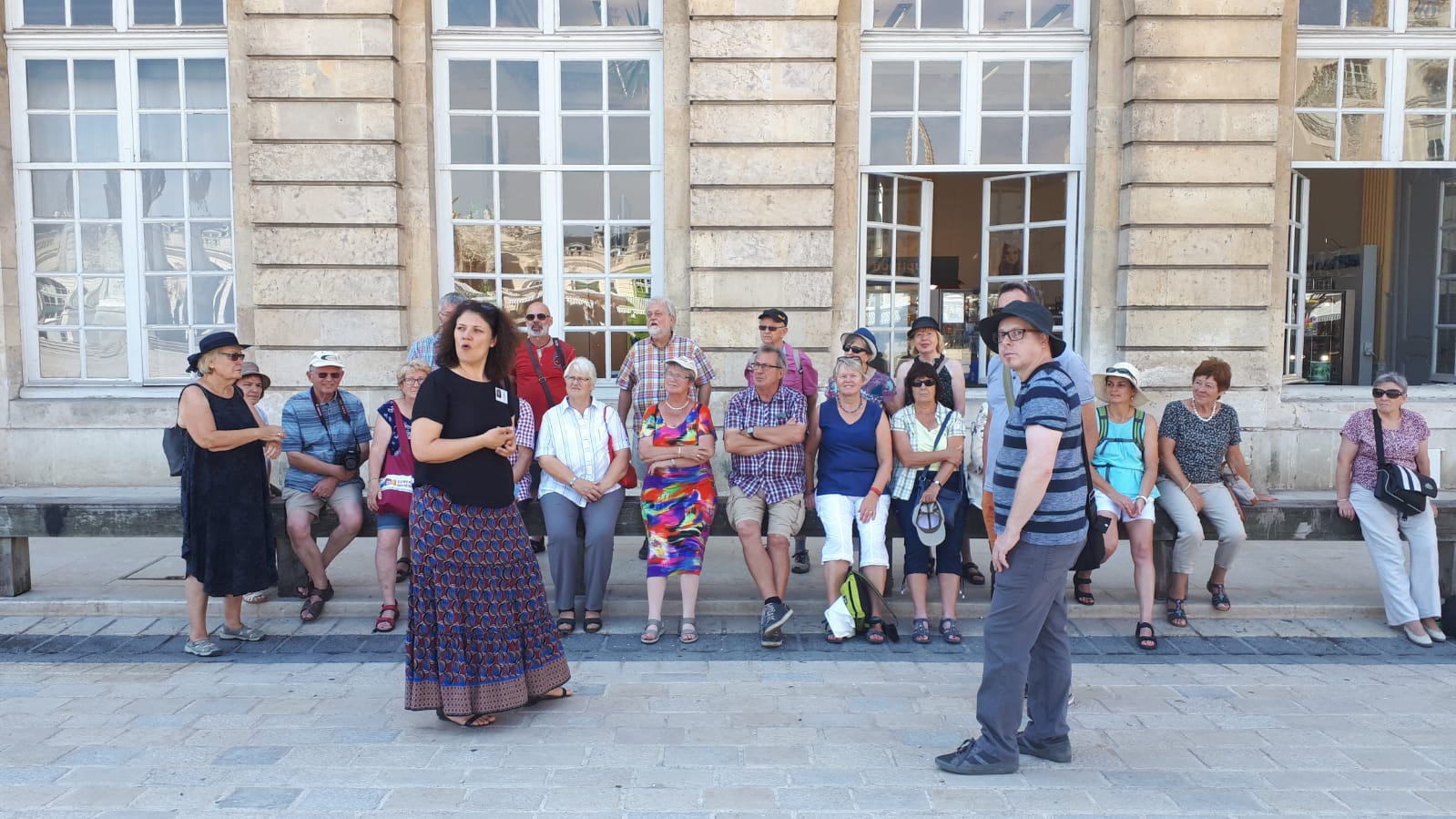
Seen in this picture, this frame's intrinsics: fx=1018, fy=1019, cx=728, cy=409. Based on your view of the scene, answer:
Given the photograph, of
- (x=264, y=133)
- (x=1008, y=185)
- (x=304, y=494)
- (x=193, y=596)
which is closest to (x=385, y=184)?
(x=264, y=133)

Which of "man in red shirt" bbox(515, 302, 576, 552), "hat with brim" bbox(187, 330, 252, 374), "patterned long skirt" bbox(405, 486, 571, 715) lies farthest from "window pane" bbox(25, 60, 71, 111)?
"patterned long skirt" bbox(405, 486, 571, 715)

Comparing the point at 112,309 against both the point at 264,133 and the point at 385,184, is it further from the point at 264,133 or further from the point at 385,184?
the point at 385,184

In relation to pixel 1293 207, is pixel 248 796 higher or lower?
lower

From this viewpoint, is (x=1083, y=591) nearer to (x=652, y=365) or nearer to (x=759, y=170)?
(x=652, y=365)

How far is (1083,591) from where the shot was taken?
615 cm

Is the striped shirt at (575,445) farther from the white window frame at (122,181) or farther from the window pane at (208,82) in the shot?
the window pane at (208,82)

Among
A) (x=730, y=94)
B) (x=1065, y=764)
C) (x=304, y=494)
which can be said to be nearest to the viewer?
(x=1065, y=764)

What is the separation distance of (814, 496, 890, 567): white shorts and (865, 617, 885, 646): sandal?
1.01 ft

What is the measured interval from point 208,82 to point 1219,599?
9470mm

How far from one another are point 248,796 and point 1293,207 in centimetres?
994

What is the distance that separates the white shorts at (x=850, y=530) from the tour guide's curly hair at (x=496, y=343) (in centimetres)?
219

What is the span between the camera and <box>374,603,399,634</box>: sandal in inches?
226

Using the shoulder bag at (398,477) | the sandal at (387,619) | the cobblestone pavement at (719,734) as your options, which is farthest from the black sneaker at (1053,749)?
the shoulder bag at (398,477)

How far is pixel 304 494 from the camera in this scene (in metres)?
6.12
